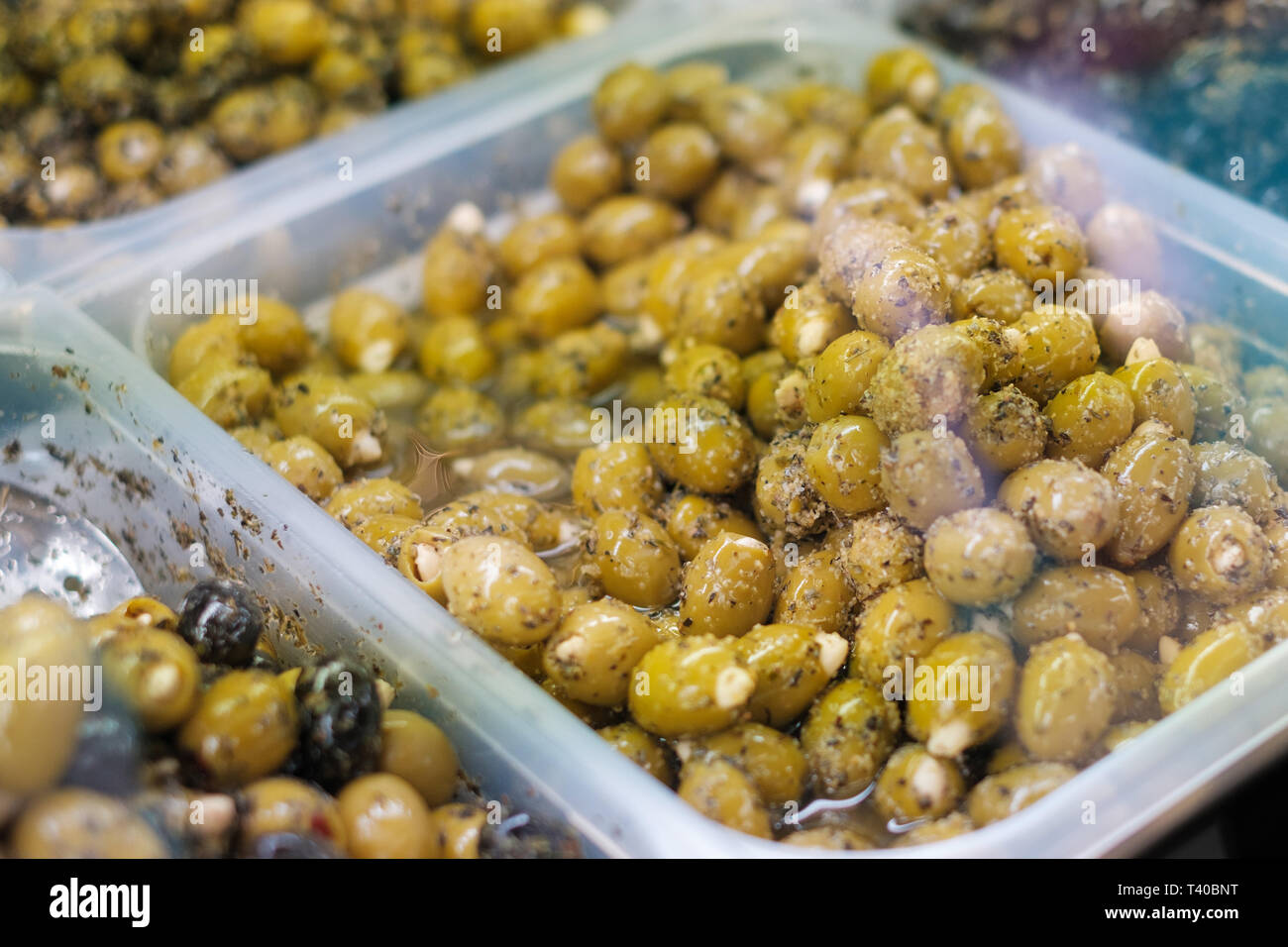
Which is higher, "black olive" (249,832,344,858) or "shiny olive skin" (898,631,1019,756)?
"shiny olive skin" (898,631,1019,756)

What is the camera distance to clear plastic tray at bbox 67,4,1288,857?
1.39 metres

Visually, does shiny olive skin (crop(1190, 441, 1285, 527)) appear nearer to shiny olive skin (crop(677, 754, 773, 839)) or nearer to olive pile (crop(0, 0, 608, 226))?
shiny olive skin (crop(677, 754, 773, 839))

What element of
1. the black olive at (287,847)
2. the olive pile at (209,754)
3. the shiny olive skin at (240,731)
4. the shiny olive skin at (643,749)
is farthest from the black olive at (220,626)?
the shiny olive skin at (643,749)

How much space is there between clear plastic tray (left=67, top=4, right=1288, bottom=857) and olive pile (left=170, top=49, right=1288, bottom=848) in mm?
91

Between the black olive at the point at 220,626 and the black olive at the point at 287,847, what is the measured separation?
0.35 m

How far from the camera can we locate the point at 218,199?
255cm

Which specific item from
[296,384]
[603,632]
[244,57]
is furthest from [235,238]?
[603,632]

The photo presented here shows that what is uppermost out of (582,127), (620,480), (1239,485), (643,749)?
(582,127)

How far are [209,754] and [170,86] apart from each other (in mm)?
2127

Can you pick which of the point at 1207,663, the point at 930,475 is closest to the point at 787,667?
the point at 930,475

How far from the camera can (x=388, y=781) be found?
1457 mm

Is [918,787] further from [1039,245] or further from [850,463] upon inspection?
[1039,245]

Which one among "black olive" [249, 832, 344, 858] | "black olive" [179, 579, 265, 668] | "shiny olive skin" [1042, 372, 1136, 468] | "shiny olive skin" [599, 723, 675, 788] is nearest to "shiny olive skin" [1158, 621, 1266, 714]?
"shiny olive skin" [1042, 372, 1136, 468]
